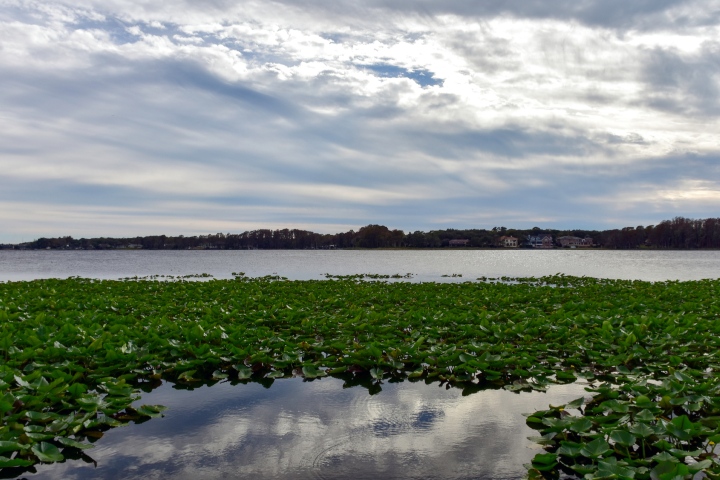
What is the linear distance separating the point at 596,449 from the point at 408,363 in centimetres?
454

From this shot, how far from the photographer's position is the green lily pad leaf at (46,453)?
4988mm

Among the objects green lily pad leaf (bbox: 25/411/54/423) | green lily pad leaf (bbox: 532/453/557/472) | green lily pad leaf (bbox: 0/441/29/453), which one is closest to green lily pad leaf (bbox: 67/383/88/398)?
green lily pad leaf (bbox: 25/411/54/423)

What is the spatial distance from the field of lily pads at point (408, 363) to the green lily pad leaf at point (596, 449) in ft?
0.06

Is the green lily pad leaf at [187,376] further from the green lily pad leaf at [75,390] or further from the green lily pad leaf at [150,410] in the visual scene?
the green lily pad leaf at [75,390]

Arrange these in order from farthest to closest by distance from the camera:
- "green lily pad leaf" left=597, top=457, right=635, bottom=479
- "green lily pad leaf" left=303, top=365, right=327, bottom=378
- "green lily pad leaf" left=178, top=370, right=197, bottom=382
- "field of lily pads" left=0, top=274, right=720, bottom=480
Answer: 1. "green lily pad leaf" left=303, top=365, right=327, bottom=378
2. "green lily pad leaf" left=178, top=370, right=197, bottom=382
3. "field of lily pads" left=0, top=274, right=720, bottom=480
4. "green lily pad leaf" left=597, top=457, right=635, bottom=479

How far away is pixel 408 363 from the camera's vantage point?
30.1 feet

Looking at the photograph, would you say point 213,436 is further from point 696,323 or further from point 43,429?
point 696,323

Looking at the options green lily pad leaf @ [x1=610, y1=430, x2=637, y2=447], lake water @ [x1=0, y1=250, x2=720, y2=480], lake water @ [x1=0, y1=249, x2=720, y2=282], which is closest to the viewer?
green lily pad leaf @ [x1=610, y1=430, x2=637, y2=447]

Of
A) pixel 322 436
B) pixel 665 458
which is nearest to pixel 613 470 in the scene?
pixel 665 458

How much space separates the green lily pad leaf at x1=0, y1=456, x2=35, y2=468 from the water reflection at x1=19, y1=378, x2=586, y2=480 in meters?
0.37

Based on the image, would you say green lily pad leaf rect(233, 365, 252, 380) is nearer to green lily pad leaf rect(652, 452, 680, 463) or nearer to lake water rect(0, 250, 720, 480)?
lake water rect(0, 250, 720, 480)

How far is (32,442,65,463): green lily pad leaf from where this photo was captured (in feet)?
16.4

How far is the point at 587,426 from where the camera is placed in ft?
17.7

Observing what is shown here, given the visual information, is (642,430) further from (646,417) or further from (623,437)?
(646,417)
